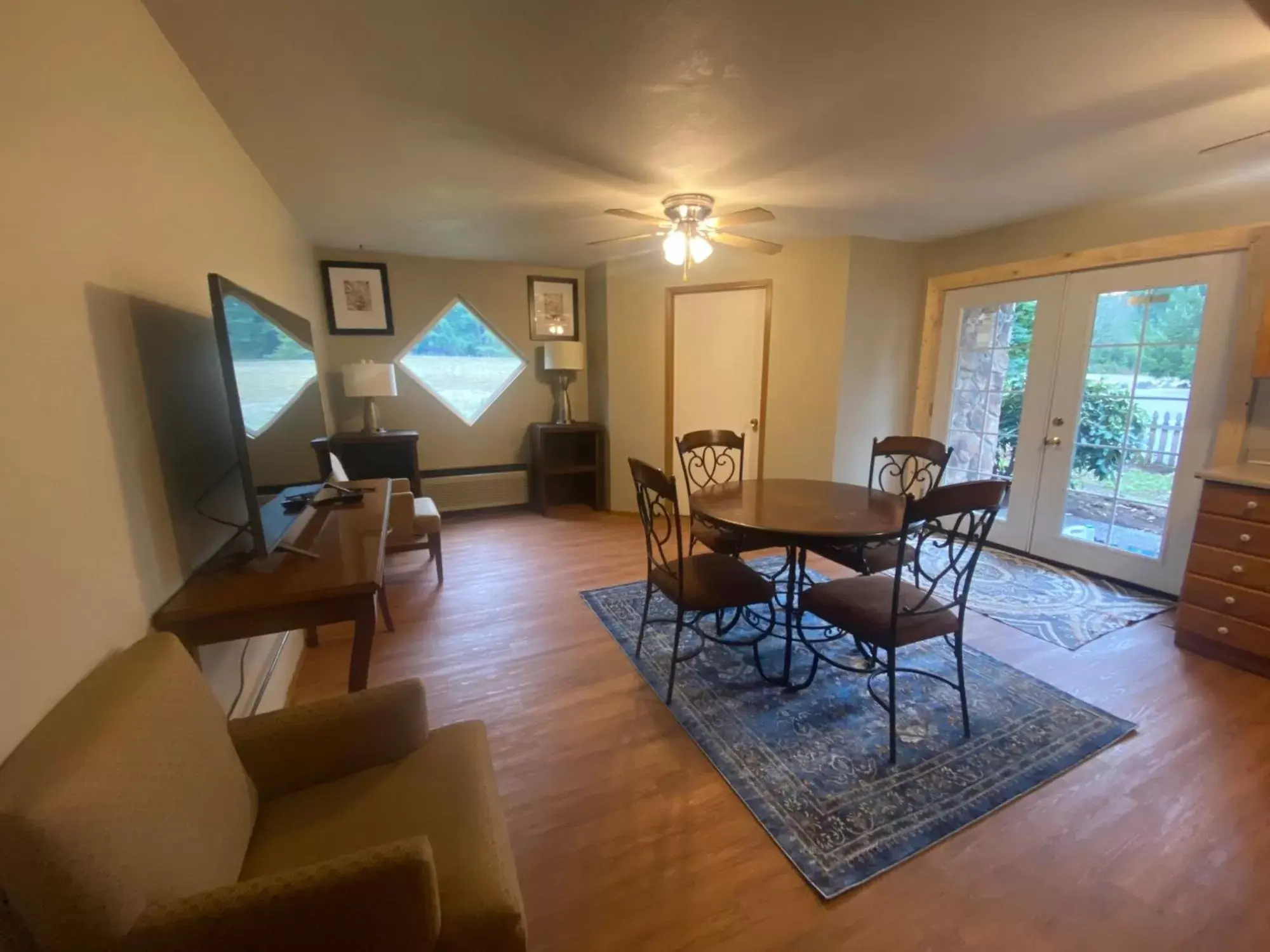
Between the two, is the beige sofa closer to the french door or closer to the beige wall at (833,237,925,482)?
the beige wall at (833,237,925,482)

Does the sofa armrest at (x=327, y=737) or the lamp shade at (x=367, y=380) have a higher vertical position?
the lamp shade at (x=367, y=380)

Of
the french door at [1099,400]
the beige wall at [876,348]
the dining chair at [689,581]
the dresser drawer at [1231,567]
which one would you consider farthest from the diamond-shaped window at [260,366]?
the french door at [1099,400]

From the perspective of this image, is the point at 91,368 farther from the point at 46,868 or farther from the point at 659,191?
the point at 659,191

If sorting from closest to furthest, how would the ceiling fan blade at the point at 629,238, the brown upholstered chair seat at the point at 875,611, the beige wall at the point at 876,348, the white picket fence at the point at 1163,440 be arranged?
the brown upholstered chair seat at the point at 875,611 → the white picket fence at the point at 1163,440 → the ceiling fan blade at the point at 629,238 → the beige wall at the point at 876,348

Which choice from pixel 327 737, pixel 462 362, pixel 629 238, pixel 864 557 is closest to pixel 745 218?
pixel 629 238

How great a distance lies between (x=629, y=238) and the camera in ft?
10.7

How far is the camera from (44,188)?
96 centimetres

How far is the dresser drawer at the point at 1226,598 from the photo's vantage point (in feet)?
7.38

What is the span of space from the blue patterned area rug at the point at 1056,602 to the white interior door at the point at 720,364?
1.79 meters

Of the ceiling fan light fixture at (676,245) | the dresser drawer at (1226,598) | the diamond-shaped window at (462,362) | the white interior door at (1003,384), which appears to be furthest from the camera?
the diamond-shaped window at (462,362)

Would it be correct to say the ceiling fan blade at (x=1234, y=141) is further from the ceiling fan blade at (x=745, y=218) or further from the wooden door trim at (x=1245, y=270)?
the ceiling fan blade at (x=745, y=218)

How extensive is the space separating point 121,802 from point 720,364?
4.18 metres

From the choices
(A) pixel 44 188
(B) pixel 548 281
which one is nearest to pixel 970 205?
(B) pixel 548 281

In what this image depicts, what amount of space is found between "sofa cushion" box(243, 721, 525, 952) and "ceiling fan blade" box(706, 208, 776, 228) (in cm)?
257
